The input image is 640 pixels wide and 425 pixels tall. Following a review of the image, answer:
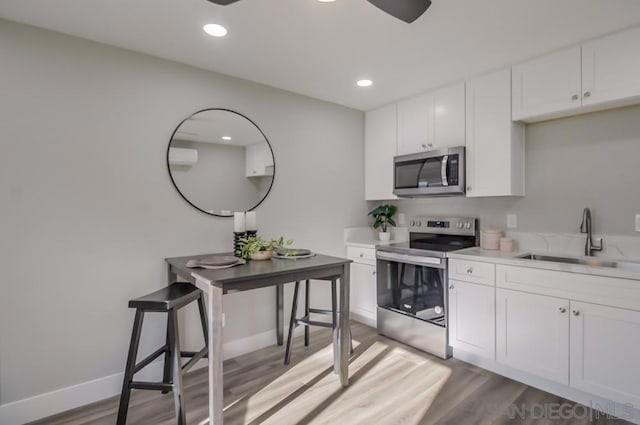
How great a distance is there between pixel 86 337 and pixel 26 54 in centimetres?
178

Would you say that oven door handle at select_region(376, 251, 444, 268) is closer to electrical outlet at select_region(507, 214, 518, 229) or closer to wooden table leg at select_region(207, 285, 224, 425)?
electrical outlet at select_region(507, 214, 518, 229)

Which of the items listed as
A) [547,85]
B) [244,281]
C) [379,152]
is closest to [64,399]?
[244,281]

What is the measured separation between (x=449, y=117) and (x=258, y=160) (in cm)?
174

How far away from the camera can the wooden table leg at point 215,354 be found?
169 cm

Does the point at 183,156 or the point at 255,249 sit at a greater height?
the point at 183,156

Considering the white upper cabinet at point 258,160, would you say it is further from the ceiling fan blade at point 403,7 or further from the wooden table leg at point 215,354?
the ceiling fan blade at point 403,7

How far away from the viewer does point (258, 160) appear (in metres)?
2.91

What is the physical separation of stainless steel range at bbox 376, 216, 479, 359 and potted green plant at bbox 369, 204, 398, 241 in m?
0.31

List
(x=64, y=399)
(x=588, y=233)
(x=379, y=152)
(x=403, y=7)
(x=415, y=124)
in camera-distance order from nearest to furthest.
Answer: (x=403, y=7) → (x=64, y=399) → (x=588, y=233) → (x=415, y=124) → (x=379, y=152)

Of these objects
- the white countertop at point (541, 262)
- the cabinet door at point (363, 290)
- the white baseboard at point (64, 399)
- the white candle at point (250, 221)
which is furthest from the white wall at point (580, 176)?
the white baseboard at point (64, 399)

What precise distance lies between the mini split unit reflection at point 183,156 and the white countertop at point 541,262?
217 cm

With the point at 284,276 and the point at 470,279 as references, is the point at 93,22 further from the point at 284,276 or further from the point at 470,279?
the point at 470,279

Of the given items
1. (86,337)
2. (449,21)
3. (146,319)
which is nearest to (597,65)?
(449,21)

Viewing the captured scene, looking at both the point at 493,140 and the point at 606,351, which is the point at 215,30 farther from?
the point at 606,351
